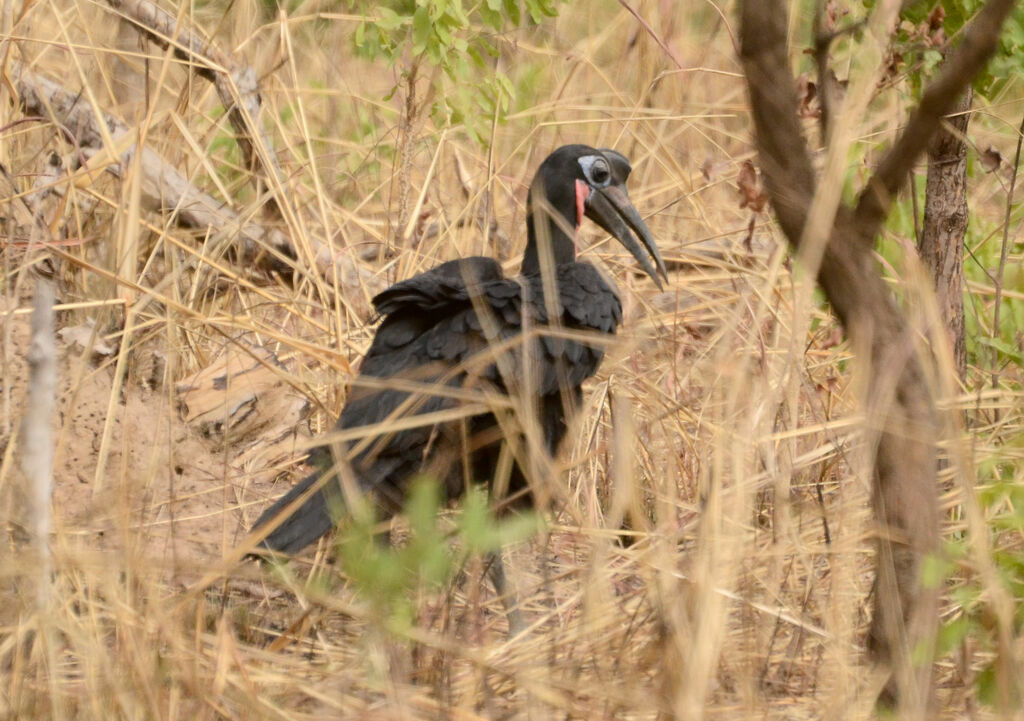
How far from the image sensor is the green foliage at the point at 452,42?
10.7ft

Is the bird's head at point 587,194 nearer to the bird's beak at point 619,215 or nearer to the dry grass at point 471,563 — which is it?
the bird's beak at point 619,215

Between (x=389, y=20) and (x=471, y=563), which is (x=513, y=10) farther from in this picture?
(x=471, y=563)

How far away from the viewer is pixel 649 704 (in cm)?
151

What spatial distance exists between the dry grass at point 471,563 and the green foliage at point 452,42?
18 cm

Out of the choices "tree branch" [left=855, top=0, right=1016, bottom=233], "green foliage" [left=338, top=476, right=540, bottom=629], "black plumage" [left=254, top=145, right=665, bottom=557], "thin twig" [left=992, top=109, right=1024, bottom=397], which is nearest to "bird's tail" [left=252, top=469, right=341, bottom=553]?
"black plumage" [left=254, top=145, right=665, bottom=557]

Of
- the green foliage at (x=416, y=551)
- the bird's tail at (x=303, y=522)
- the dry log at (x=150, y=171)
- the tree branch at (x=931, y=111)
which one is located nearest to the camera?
the green foliage at (x=416, y=551)

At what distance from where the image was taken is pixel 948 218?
110 inches

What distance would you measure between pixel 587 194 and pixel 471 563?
1.55 m

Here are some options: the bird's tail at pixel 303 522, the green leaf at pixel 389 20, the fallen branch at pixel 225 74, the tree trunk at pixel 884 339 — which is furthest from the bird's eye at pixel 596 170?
the tree trunk at pixel 884 339

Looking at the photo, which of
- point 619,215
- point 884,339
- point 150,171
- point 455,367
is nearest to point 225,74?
point 150,171

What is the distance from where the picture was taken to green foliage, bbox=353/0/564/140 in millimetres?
3264

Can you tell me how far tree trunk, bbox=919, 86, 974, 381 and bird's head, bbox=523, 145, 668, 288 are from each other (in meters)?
0.77

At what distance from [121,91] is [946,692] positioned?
433cm

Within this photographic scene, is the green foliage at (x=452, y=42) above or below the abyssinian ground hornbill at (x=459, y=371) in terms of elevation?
above
